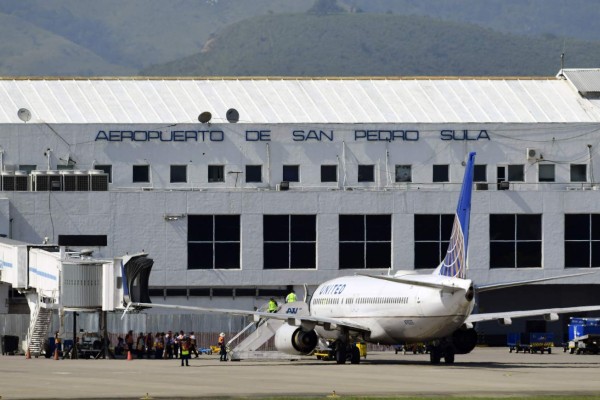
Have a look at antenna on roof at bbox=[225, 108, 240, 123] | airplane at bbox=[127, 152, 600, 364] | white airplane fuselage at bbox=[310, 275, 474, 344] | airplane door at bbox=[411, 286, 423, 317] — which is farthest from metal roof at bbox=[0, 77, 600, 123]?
airplane door at bbox=[411, 286, 423, 317]

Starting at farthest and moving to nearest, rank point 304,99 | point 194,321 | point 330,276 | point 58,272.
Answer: point 304,99 < point 330,276 < point 194,321 < point 58,272

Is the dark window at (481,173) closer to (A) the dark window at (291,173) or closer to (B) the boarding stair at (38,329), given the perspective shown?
(A) the dark window at (291,173)

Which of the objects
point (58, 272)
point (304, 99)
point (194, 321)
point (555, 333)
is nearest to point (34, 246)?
point (58, 272)

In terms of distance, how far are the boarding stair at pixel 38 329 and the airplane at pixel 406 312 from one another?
9580mm

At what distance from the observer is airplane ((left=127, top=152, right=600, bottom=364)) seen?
64500 millimetres

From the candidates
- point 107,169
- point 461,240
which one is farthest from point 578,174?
point 461,240

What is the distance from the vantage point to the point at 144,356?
8319 cm

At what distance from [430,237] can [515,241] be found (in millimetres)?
6413

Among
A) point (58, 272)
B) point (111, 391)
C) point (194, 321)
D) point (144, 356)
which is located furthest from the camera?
point (194, 321)

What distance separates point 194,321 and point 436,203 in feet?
66.6

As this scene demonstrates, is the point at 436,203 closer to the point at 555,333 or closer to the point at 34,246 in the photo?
the point at 555,333

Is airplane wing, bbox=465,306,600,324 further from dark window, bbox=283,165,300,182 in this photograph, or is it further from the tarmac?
dark window, bbox=283,165,300,182

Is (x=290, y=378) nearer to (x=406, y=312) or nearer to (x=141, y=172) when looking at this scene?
(x=406, y=312)

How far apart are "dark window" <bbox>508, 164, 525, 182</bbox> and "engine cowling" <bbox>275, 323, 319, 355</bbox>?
39.1 m
